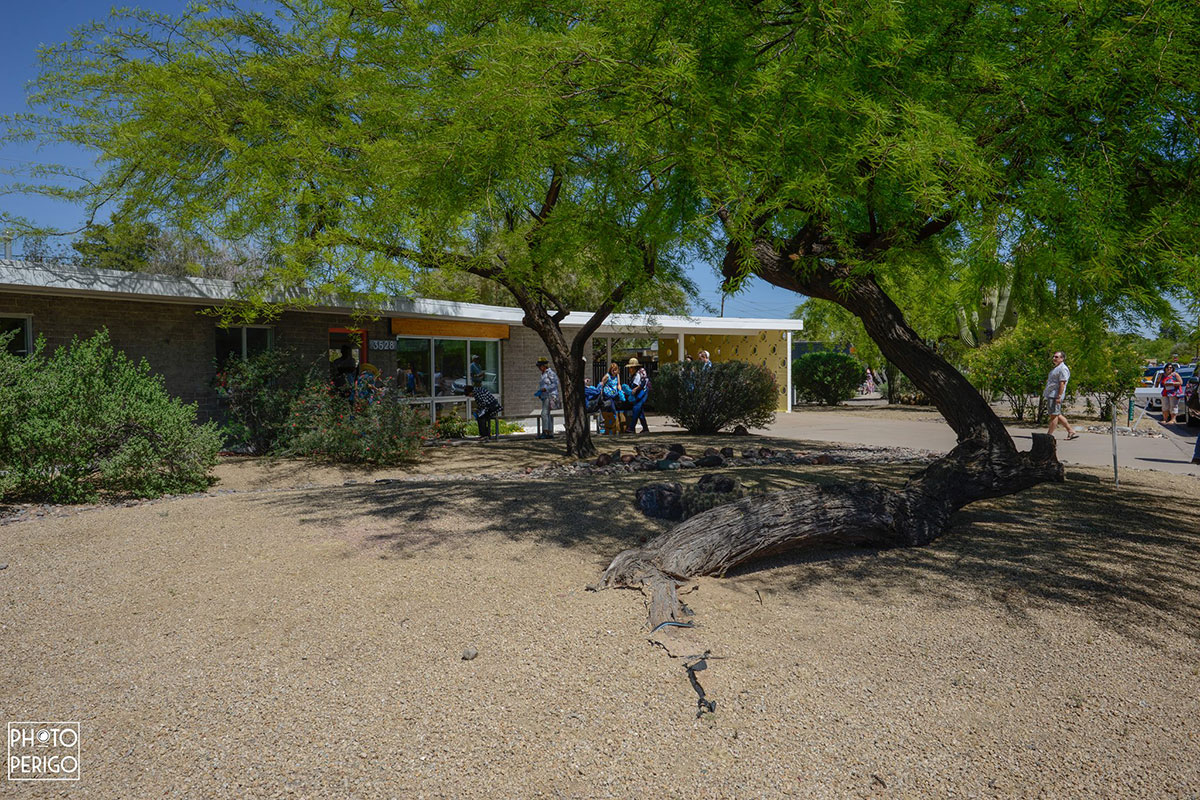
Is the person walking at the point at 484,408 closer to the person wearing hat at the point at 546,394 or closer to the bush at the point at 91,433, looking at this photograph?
the person wearing hat at the point at 546,394

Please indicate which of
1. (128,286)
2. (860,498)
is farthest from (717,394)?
(128,286)

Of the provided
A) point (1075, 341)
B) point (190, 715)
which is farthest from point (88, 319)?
point (1075, 341)

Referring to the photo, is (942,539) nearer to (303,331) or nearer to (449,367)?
(303,331)

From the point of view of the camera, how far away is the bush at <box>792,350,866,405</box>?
30.1 meters

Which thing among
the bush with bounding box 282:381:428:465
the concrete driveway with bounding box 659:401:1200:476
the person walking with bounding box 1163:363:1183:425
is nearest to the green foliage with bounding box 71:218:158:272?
the bush with bounding box 282:381:428:465

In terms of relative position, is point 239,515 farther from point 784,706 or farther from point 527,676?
point 784,706

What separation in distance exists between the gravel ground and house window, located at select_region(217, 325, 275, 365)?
757cm

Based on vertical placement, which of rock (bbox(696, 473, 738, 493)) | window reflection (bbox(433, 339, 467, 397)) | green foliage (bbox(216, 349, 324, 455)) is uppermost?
window reflection (bbox(433, 339, 467, 397))

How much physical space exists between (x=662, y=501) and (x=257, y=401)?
24.9 feet

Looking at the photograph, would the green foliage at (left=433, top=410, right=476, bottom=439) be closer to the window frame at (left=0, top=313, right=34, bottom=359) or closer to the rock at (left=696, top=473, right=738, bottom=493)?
the window frame at (left=0, top=313, right=34, bottom=359)

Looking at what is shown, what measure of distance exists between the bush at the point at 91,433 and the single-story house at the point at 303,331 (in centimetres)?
291

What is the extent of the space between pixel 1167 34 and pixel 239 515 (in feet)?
25.5

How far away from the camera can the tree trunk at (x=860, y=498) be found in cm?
521

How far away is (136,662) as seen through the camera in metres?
3.89
